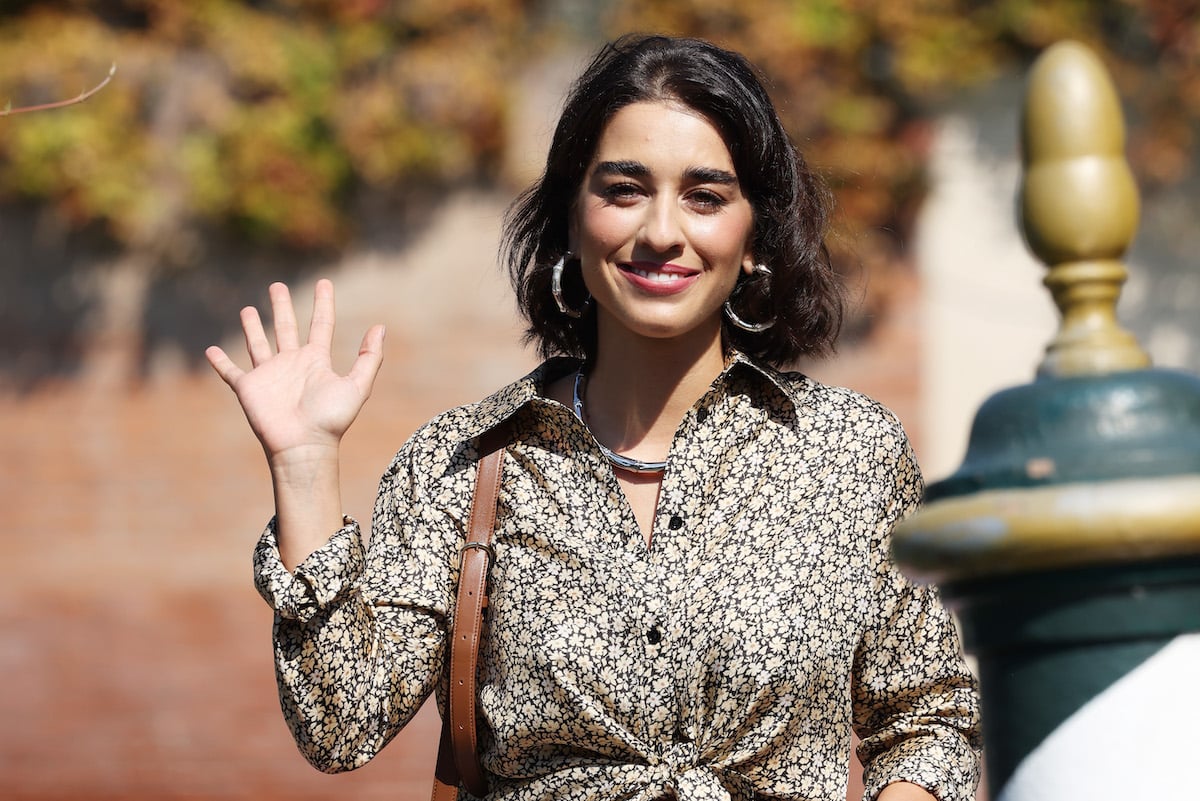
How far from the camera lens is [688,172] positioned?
284 centimetres

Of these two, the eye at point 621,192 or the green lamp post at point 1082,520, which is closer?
the green lamp post at point 1082,520

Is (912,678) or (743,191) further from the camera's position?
(743,191)

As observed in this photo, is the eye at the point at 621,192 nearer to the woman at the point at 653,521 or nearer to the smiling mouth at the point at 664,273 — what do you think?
the woman at the point at 653,521

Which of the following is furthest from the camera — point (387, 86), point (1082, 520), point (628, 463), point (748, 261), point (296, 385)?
point (387, 86)

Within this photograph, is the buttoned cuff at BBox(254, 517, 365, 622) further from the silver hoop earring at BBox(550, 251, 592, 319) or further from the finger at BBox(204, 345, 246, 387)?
the silver hoop earring at BBox(550, 251, 592, 319)

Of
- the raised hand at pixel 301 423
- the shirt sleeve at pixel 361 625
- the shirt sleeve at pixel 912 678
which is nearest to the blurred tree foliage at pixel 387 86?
the shirt sleeve at pixel 912 678

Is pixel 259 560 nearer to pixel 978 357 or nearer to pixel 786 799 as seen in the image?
pixel 786 799

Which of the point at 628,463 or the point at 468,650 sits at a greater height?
the point at 628,463

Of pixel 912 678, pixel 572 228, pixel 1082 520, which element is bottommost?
pixel 1082 520

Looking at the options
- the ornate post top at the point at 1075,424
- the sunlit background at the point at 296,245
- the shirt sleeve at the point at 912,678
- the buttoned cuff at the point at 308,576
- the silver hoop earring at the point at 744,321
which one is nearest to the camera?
the ornate post top at the point at 1075,424

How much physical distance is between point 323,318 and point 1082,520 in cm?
156

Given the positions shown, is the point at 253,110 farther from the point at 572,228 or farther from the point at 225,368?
the point at 225,368

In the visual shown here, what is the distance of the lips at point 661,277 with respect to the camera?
2.79 meters

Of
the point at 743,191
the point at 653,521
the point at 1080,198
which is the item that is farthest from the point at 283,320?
the point at 1080,198
